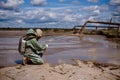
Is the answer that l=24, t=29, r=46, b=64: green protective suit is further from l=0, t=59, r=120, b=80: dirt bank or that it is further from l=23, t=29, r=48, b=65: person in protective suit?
l=0, t=59, r=120, b=80: dirt bank

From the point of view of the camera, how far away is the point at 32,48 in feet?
20.5

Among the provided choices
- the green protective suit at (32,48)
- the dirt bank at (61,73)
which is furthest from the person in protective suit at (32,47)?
the dirt bank at (61,73)

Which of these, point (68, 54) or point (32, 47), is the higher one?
point (32, 47)

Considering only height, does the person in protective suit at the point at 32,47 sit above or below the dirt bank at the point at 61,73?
above

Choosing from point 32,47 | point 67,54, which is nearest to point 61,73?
point 32,47

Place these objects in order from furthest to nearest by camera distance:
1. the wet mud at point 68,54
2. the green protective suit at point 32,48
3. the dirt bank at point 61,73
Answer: the wet mud at point 68,54 < the green protective suit at point 32,48 < the dirt bank at point 61,73

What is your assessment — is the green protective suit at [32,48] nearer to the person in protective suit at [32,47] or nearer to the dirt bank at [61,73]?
the person in protective suit at [32,47]

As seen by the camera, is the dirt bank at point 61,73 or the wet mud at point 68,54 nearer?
the dirt bank at point 61,73

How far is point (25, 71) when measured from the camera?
5.20 metres

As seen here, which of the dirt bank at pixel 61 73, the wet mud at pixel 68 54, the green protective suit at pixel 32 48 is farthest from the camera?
the wet mud at pixel 68 54

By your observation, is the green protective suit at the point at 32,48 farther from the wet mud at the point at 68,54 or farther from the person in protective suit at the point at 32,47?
the wet mud at the point at 68,54

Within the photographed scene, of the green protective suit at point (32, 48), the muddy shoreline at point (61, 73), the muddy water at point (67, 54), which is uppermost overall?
the green protective suit at point (32, 48)

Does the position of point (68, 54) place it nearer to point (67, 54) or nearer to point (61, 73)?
point (67, 54)

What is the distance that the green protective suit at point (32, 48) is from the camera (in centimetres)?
618
